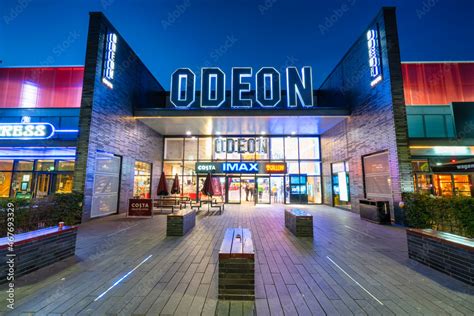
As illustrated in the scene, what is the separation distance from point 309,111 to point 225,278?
11986 millimetres

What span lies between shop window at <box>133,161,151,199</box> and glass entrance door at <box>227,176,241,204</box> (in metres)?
6.21

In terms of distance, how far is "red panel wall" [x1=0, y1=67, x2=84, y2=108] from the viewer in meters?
13.4

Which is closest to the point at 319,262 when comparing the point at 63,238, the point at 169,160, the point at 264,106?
the point at 63,238

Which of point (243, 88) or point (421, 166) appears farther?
point (243, 88)

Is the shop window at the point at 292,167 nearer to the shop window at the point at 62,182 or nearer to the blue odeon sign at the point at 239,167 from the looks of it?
the blue odeon sign at the point at 239,167

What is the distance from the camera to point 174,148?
58.7ft

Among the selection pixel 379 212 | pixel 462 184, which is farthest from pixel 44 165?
pixel 462 184

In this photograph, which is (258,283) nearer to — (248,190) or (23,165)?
(248,190)

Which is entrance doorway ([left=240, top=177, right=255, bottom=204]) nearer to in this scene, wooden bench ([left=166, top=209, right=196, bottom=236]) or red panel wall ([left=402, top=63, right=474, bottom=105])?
wooden bench ([left=166, top=209, right=196, bottom=236])

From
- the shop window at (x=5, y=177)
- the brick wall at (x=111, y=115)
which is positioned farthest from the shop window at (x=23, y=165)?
the brick wall at (x=111, y=115)

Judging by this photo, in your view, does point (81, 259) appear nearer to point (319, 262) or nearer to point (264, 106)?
point (319, 262)

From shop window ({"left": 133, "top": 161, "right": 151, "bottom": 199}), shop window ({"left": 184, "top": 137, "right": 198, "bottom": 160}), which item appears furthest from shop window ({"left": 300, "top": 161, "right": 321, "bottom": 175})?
shop window ({"left": 133, "top": 161, "right": 151, "bottom": 199})

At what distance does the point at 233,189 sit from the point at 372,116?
10930mm

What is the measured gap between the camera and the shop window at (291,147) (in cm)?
1734
